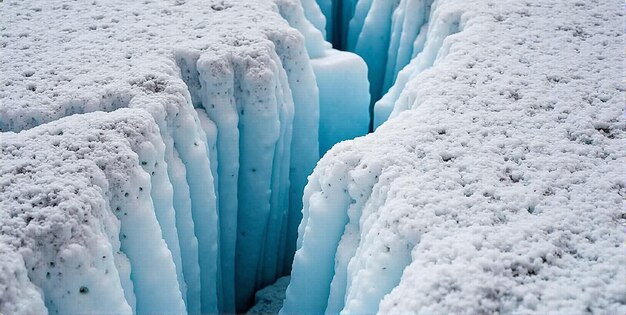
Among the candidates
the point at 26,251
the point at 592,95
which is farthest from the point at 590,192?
the point at 26,251

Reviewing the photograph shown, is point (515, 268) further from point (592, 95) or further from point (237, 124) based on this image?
point (237, 124)

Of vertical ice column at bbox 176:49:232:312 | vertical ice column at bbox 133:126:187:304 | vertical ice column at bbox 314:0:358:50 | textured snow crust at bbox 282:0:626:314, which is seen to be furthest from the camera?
vertical ice column at bbox 314:0:358:50

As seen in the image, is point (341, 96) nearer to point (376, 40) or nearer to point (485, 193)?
point (376, 40)

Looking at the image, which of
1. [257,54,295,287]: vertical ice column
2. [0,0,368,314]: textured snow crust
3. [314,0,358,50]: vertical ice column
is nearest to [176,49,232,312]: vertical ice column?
[0,0,368,314]: textured snow crust

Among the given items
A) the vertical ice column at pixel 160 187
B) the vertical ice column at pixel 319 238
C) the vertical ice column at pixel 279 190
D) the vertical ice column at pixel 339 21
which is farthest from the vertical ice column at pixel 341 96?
the vertical ice column at pixel 339 21

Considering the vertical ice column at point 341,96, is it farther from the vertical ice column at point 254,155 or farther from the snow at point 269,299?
the snow at point 269,299

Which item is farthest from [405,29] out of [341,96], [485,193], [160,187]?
[160,187]

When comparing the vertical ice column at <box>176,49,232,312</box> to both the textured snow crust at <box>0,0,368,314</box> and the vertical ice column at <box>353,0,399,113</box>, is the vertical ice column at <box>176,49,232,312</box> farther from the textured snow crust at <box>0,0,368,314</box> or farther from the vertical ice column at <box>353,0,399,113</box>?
the vertical ice column at <box>353,0,399,113</box>

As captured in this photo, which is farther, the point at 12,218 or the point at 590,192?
the point at 590,192
